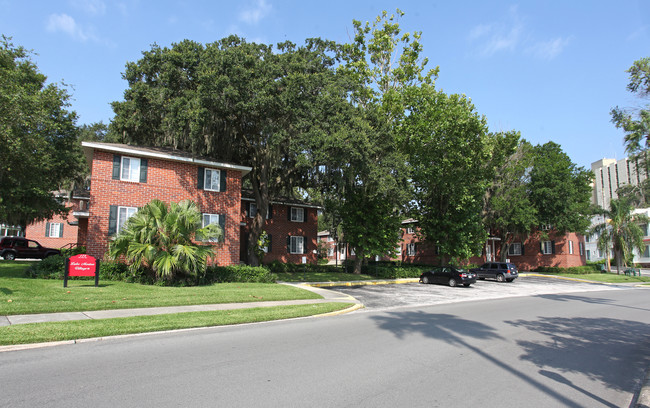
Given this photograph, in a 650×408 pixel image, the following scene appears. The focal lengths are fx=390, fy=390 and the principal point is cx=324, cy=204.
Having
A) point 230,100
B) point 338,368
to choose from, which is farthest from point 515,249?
point 338,368

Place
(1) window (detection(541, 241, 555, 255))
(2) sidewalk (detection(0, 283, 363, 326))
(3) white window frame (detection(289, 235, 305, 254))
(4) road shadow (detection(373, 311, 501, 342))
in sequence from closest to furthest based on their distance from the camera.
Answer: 1. (2) sidewalk (detection(0, 283, 363, 326))
2. (4) road shadow (detection(373, 311, 501, 342))
3. (3) white window frame (detection(289, 235, 305, 254))
4. (1) window (detection(541, 241, 555, 255))

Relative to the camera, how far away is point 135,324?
9484 mm

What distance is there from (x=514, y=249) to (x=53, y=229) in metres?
53.3

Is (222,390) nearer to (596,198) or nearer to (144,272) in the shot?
(144,272)

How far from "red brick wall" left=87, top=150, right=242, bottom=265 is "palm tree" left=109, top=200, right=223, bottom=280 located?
3.61m

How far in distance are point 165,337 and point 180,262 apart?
28.6 ft

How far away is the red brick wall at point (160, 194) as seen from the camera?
20203mm

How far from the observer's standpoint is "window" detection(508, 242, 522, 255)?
50875mm

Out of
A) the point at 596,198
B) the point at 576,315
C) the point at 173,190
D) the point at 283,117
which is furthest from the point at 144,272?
the point at 596,198

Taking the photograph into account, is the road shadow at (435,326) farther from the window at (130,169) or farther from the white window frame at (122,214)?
the window at (130,169)

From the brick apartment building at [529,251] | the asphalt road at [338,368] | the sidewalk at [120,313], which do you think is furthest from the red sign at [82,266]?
the brick apartment building at [529,251]

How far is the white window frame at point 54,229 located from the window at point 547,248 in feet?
178

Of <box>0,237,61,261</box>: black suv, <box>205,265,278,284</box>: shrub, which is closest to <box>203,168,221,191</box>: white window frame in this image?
<box>205,265,278,284</box>: shrub

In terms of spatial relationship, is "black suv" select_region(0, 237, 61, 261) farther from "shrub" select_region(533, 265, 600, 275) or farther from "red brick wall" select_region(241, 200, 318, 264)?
"shrub" select_region(533, 265, 600, 275)
